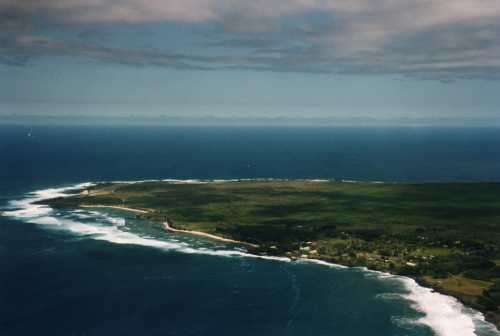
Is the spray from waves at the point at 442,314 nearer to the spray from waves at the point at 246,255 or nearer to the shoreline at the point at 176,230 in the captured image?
the spray from waves at the point at 246,255

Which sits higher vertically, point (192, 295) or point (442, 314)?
point (192, 295)

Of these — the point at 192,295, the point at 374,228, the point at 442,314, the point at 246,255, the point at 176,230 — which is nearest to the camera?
the point at 442,314

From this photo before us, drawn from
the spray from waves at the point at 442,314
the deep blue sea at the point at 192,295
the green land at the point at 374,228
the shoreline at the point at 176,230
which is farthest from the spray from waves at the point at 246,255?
the shoreline at the point at 176,230

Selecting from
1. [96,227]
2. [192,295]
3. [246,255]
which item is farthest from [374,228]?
[96,227]

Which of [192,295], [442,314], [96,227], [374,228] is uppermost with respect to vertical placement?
[96,227]

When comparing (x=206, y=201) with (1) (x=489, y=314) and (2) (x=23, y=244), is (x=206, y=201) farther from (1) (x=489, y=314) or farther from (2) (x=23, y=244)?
(1) (x=489, y=314)

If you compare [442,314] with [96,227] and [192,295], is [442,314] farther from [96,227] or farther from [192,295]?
[96,227]

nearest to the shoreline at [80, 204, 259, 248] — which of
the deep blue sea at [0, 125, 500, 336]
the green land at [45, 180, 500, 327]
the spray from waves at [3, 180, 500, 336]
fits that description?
the green land at [45, 180, 500, 327]

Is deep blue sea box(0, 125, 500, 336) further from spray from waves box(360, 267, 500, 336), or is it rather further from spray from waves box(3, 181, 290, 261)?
spray from waves box(3, 181, 290, 261)
